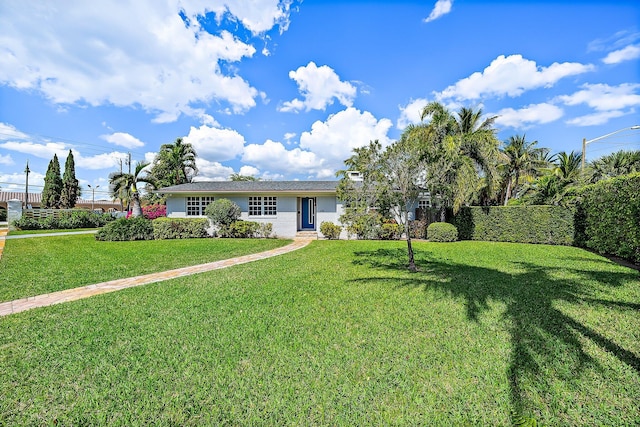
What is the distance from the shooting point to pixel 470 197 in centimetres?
1530

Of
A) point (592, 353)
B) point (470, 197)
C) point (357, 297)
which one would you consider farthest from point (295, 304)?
point (470, 197)

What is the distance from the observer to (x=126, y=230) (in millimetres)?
14930

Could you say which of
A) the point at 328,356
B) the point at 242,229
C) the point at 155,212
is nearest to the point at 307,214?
the point at 242,229

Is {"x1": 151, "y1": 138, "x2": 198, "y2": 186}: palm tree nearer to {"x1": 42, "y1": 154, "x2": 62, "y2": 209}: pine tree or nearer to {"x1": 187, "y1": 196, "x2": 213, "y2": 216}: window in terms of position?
{"x1": 42, "y1": 154, "x2": 62, "y2": 209}: pine tree

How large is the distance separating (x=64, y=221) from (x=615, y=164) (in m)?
46.9

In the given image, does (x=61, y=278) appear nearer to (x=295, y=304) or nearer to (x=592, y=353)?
(x=295, y=304)

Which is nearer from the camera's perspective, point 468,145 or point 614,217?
point 614,217

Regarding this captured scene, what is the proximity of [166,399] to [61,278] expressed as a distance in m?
6.91

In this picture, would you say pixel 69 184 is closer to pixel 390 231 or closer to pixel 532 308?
pixel 390 231

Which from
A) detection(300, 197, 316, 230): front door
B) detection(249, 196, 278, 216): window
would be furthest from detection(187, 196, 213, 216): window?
detection(300, 197, 316, 230): front door

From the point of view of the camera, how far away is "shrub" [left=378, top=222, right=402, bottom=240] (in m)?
15.8

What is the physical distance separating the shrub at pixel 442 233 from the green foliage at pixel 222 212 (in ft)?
38.3

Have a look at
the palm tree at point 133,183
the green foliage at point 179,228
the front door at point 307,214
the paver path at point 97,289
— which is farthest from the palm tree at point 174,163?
the paver path at point 97,289

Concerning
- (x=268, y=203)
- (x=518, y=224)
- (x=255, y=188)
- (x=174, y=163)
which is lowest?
(x=518, y=224)
